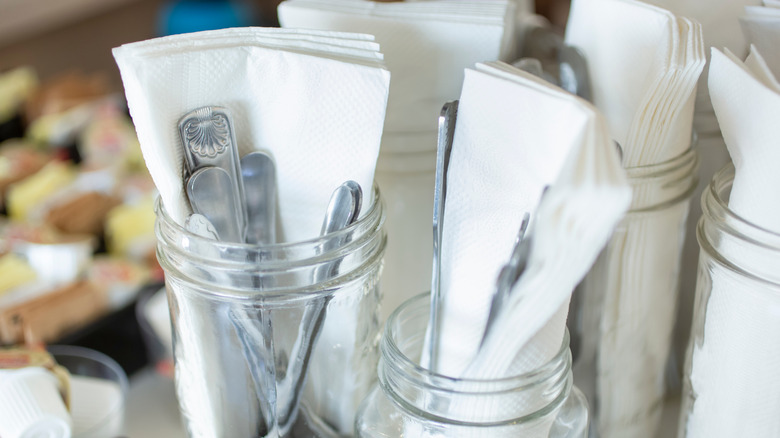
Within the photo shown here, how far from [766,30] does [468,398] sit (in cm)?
22

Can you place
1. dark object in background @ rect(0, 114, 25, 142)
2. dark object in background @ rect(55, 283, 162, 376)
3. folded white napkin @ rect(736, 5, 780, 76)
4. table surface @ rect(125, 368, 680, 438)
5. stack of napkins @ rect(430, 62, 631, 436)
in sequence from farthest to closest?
dark object in background @ rect(0, 114, 25, 142)
dark object in background @ rect(55, 283, 162, 376)
table surface @ rect(125, 368, 680, 438)
folded white napkin @ rect(736, 5, 780, 76)
stack of napkins @ rect(430, 62, 631, 436)

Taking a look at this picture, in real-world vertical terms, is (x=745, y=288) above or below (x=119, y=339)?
above

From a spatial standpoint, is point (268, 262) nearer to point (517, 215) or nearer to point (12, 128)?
point (517, 215)

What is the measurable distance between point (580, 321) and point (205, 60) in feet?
0.76

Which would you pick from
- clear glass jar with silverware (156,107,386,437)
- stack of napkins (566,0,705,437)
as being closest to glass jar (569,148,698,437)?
stack of napkins (566,0,705,437)

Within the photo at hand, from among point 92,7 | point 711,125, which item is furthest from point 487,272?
point 92,7

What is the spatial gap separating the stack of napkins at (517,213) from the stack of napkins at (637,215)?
3.1 inches

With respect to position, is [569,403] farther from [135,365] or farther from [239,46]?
[135,365]

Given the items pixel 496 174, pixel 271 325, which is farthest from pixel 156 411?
pixel 496 174

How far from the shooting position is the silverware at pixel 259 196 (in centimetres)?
32

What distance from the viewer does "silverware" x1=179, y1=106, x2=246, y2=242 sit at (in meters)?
0.30

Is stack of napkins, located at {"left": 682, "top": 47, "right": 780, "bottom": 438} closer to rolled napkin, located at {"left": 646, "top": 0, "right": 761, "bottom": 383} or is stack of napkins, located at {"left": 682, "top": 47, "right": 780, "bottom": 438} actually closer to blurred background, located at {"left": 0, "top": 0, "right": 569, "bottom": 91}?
rolled napkin, located at {"left": 646, "top": 0, "right": 761, "bottom": 383}

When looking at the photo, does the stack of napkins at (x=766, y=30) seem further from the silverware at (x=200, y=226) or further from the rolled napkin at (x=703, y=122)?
the silverware at (x=200, y=226)

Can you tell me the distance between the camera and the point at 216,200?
1.02 feet
